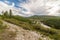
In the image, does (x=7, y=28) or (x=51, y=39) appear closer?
(x=7, y=28)

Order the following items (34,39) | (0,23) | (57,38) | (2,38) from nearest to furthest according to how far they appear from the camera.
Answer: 1. (2,38)
2. (34,39)
3. (0,23)
4. (57,38)

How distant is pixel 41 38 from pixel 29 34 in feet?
3.48

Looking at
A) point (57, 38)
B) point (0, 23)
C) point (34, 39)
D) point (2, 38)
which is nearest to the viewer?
point (2, 38)

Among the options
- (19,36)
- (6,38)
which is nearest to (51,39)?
(19,36)

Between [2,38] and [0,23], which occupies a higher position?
[0,23]

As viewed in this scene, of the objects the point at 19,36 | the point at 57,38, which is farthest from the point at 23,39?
the point at 57,38

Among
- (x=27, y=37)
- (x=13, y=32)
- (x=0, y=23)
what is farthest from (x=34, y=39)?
(x=0, y=23)

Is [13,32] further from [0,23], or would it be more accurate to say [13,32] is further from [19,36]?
[0,23]

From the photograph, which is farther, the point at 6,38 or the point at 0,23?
the point at 0,23

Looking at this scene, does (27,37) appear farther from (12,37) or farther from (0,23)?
(0,23)

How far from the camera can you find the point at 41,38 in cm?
1420

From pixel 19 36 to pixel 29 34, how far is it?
3.22 feet

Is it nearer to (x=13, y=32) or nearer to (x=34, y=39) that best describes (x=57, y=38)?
(x=34, y=39)

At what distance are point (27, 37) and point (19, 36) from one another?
608 millimetres
